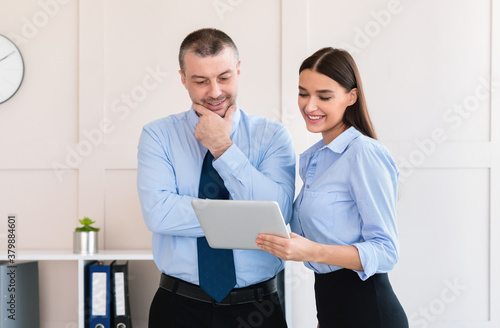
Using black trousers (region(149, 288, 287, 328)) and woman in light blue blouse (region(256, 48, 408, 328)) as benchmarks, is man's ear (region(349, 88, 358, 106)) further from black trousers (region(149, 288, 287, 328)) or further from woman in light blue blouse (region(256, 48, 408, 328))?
black trousers (region(149, 288, 287, 328))

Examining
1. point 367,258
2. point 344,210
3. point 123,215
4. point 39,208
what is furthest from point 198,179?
point 39,208

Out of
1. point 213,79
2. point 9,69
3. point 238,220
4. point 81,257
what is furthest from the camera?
point 9,69

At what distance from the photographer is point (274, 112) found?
2.99 meters

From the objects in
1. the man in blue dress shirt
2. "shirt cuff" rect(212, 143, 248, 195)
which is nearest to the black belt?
the man in blue dress shirt

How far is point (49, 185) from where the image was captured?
306 centimetres

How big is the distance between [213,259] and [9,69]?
212 cm

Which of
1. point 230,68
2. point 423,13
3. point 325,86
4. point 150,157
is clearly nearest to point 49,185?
point 150,157

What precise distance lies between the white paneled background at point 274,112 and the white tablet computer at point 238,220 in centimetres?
154

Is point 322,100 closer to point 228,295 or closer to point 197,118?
point 197,118

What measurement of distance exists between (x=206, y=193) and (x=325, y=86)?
1.67 ft

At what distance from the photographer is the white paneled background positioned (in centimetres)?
294

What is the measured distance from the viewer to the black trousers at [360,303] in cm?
141

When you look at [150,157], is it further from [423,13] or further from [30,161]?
[423,13]

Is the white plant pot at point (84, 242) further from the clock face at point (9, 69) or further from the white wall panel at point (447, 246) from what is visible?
the white wall panel at point (447, 246)
